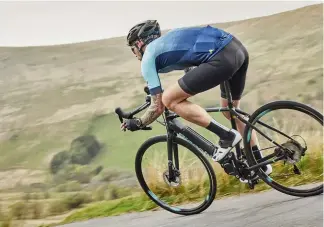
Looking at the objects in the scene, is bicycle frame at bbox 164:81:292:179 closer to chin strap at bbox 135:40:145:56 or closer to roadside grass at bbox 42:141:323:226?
roadside grass at bbox 42:141:323:226

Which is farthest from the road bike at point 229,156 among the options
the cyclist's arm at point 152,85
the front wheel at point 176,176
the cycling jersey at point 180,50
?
the cycling jersey at point 180,50

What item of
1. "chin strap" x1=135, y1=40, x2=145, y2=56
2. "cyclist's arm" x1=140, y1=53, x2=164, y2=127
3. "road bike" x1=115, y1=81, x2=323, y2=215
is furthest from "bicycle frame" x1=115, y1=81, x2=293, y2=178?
"chin strap" x1=135, y1=40, x2=145, y2=56

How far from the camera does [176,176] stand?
2607mm

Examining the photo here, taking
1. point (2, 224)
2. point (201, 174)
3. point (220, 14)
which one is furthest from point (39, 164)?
point (220, 14)

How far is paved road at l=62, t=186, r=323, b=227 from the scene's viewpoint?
94.2 inches

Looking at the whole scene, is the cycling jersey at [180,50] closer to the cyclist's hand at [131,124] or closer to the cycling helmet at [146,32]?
the cycling helmet at [146,32]

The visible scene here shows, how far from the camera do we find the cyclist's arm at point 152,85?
7.53 ft

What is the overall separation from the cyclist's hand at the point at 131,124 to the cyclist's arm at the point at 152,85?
8 cm

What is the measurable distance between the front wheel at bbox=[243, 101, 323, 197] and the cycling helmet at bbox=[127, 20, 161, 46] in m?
0.60

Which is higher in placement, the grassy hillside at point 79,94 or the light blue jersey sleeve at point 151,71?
the light blue jersey sleeve at point 151,71

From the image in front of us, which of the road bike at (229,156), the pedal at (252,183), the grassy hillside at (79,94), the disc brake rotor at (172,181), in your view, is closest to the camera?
the road bike at (229,156)

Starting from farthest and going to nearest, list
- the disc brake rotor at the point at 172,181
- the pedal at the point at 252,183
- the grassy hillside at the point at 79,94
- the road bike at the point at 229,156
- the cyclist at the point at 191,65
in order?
1. the grassy hillside at the point at 79,94
2. the disc brake rotor at the point at 172,181
3. the pedal at the point at 252,183
4. the road bike at the point at 229,156
5. the cyclist at the point at 191,65

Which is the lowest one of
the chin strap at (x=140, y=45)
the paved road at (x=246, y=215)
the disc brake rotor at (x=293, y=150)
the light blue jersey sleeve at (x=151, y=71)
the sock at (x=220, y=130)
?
the paved road at (x=246, y=215)

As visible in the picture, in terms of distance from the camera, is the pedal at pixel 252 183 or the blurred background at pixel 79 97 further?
the blurred background at pixel 79 97
